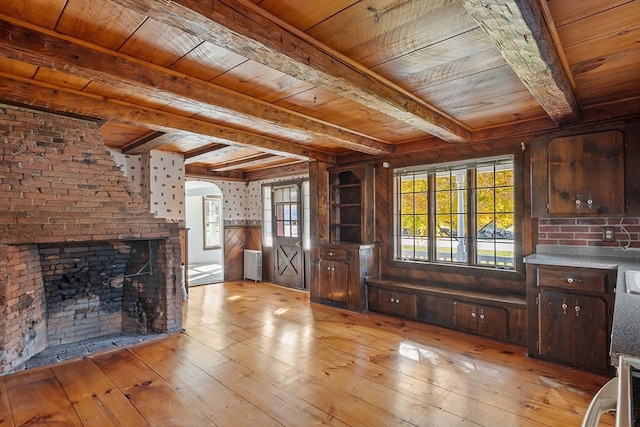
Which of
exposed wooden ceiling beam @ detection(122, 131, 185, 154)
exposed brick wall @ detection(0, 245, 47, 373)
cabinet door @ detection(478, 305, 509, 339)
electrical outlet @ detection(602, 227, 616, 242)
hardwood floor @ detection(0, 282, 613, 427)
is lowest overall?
hardwood floor @ detection(0, 282, 613, 427)

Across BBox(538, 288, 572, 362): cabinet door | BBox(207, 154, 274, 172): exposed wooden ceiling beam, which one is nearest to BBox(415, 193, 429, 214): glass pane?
BBox(538, 288, 572, 362): cabinet door

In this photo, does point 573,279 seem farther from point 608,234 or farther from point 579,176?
point 579,176

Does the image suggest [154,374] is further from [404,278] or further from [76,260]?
[404,278]

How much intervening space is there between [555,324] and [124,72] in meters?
3.96

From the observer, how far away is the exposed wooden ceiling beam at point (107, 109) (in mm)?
2490

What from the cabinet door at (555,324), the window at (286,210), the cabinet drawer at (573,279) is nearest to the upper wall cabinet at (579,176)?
the cabinet drawer at (573,279)

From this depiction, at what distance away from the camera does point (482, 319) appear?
12.4 ft

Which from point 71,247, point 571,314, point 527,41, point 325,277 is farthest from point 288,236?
point 527,41

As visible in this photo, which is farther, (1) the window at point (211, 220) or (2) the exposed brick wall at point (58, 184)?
(1) the window at point (211, 220)

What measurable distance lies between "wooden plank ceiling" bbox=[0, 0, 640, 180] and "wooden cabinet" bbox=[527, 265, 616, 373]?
1435 mm

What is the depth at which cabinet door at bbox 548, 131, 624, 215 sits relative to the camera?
3.07 m

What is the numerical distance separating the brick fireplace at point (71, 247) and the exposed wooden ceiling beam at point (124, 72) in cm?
133

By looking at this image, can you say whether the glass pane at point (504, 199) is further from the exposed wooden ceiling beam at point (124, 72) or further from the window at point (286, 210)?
the window at point (286, 210)

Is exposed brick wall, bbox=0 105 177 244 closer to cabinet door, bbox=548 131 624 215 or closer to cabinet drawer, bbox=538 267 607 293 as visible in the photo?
cabinet drawer, bbox=538 267 607 293
